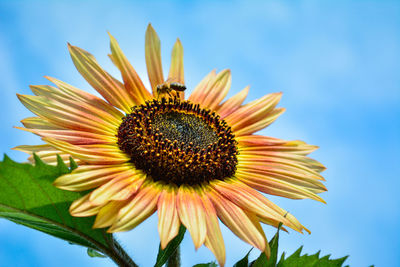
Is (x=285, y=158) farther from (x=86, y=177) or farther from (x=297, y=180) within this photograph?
(x=86, y=177)

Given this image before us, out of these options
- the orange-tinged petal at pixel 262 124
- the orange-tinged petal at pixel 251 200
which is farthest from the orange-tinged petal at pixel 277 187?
the orange-tinged petal at pixel 262 124

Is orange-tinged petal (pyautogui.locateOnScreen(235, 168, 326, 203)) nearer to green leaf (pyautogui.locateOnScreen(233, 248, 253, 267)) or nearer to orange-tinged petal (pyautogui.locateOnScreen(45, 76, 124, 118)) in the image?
green leaf (pyautogui.locateOnScreen(233, 248, 253, 267))

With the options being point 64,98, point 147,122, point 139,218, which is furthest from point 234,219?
point 64,98

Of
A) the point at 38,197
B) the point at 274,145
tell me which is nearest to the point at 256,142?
the point at 274,145

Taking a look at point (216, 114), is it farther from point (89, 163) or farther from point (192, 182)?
point (89, 163)

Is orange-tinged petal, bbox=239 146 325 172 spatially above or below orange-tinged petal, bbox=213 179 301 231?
above

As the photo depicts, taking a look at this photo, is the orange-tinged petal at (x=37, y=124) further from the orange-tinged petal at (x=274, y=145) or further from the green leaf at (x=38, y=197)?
the orange-tinged petal at (x=274, y=145)

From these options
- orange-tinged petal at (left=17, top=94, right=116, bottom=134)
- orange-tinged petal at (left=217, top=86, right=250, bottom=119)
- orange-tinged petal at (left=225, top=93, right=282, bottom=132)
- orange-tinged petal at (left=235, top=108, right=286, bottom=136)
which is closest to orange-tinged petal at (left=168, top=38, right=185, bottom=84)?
orange-tinged petal at (left=217, top=86, right=250, bottom=119)
